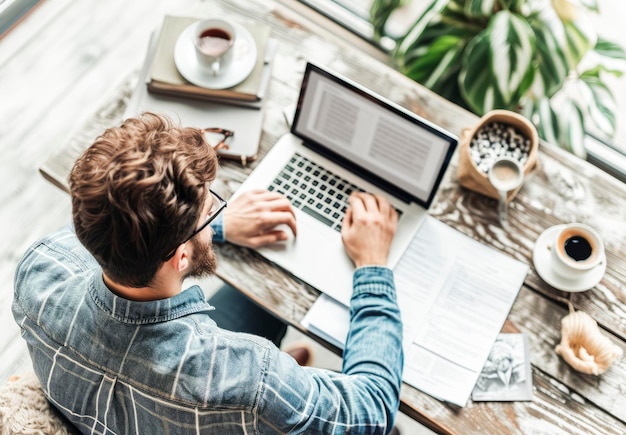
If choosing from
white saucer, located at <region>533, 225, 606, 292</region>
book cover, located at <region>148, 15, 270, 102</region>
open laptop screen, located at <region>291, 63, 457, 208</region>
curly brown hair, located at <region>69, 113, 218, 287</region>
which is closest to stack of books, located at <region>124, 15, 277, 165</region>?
book cover, located at <region>148, 15, 270, 102</region>

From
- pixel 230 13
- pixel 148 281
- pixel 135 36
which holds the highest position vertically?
pixel 135 36

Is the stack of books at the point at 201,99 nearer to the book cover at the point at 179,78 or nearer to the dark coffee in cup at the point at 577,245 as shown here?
the book cover at the point at 179,78

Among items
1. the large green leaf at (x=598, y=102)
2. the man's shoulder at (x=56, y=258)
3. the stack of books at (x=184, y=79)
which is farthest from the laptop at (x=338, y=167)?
the large green leaf at (x=598, y=102)

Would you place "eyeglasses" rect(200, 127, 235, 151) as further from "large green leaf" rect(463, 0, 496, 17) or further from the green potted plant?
"large green leaf" rect(463, 0, 496, 17)

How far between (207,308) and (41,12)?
1.71 meters

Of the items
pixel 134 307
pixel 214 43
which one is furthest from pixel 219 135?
pixel 134 307

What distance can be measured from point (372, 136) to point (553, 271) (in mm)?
429

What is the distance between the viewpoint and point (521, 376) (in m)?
1.17

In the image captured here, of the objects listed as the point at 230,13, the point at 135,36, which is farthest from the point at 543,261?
the point at 135,36

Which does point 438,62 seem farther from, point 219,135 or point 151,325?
point 151,325

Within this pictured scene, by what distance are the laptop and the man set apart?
269 mm

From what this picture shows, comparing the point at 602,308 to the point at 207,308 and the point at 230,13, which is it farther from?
the point at 230,13

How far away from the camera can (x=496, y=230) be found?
1307 mm

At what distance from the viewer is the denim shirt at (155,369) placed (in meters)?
0.90
